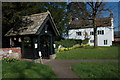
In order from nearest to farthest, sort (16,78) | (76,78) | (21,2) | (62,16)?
(16,78) < (76,78) < (21,2) < (62,16)

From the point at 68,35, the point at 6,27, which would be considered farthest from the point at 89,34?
the point at 6,27

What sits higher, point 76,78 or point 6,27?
point 6,27

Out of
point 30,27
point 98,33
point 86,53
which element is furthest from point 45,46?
point 98,33

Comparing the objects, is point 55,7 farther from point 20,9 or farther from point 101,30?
point 20,9

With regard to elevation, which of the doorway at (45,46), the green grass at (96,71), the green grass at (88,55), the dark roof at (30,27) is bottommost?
the green grass at (96,71)

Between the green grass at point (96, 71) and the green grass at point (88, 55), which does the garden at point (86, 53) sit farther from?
the green grass at point (96, 71)

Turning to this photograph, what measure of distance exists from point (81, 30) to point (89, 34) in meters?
2.98

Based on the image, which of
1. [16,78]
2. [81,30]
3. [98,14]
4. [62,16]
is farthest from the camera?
[81,30]

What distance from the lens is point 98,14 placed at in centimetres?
2347

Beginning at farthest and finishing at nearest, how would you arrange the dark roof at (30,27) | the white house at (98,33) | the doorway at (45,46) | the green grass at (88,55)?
the white house at (98,33) → the doorway at (45,46) → the green grass at (88,55) → the dark roof at (30,27)

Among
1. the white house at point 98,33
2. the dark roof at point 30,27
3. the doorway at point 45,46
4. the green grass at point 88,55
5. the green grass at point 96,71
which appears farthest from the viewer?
the white house at point 98,33

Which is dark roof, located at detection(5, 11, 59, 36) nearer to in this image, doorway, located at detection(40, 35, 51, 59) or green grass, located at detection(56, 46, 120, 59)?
doorway, located at detection(40, 35, 51, 59)

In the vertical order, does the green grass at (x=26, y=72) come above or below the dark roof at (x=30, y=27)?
below

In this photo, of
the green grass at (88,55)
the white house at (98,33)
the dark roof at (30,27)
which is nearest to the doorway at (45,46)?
the green grass at (88,55)
